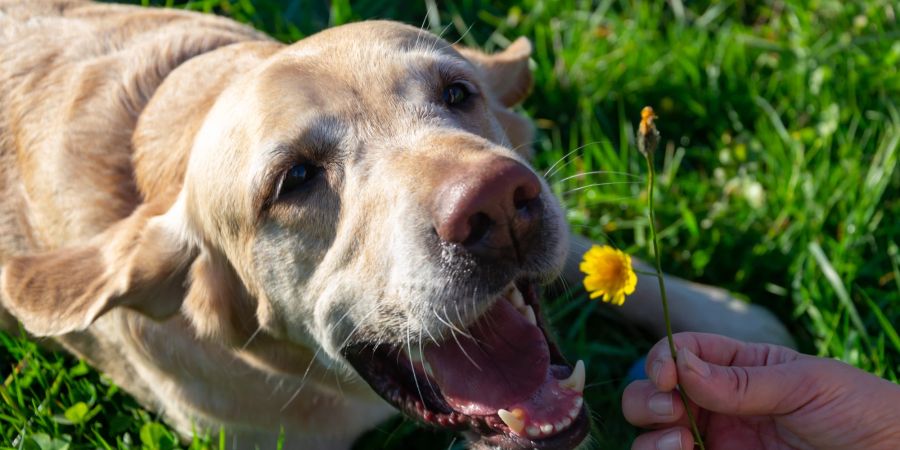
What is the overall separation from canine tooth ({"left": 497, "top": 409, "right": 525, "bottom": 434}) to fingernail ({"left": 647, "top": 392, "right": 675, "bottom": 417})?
372mm

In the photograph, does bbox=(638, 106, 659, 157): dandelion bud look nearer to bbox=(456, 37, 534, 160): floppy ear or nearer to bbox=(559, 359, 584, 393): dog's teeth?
bbox=(559, 359, 584, 393): dog's teeth

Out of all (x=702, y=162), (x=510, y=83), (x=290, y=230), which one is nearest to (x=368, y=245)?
(x=290, y=230)

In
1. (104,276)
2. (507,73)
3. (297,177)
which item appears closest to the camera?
(297,177)

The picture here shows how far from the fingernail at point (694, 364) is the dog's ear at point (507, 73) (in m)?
1.62

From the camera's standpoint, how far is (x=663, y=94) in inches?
196

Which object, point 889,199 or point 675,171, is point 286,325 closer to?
point 675,171

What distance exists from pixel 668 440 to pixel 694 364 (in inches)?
A: 10.8

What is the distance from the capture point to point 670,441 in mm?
2773

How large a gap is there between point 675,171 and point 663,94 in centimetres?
55

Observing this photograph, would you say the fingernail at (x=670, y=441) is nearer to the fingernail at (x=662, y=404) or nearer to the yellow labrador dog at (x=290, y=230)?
the fingernail at (x=662, y=404)

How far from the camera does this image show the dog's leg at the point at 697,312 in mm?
3980

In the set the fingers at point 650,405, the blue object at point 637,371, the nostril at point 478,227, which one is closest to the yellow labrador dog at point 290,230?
the nostril at point 478,227

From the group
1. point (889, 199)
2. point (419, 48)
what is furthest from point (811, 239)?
point (419, 48)

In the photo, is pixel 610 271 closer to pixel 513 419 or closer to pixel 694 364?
pixel 694 364
